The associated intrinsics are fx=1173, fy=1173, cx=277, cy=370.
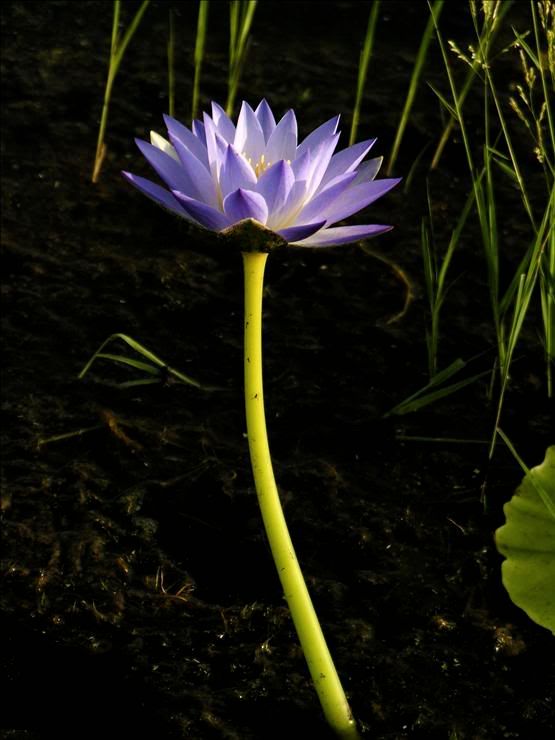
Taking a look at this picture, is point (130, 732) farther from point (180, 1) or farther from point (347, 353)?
point (180, 1)

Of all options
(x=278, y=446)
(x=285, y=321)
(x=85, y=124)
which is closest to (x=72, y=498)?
(x=278, y=446)

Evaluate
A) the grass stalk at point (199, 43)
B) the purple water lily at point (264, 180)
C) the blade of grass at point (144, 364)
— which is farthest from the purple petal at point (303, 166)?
the grass stalk at point (199, 43)

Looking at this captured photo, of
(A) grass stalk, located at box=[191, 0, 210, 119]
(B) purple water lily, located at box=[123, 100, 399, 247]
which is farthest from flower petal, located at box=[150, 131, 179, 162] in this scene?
(A) grass stalk, located at box=[191, 0, 210, 119]

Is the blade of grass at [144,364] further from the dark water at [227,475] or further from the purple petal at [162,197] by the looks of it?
the purple petal at [162,197]

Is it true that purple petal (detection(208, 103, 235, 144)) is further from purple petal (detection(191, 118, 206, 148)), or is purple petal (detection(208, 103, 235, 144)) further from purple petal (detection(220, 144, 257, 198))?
purple petal (detection(220, 144, 257, 198))

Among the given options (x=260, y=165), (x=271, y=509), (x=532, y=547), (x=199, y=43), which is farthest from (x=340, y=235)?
(x=199, y=43)

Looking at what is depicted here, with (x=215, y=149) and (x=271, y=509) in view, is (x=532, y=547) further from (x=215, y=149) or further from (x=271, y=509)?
(x=215, y=149)
